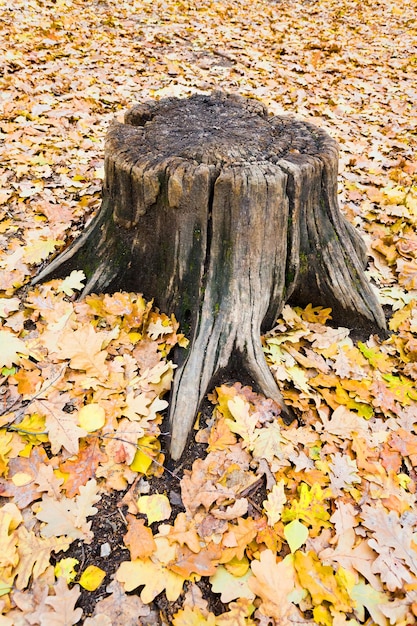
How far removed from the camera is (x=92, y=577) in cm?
182

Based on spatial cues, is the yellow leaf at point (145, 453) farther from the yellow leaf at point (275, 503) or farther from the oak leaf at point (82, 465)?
the yellow leaf at point (275, 503)

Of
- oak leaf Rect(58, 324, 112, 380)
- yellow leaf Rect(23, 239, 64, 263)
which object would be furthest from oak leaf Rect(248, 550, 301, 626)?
yellow leaf Rect(23, 239, 64, 263)

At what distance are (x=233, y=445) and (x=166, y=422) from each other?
374 millimetres

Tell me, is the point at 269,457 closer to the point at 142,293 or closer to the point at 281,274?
the point at 281,274

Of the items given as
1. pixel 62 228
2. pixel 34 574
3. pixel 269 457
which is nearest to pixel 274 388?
pixel 269 457

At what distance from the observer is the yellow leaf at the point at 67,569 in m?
1.81

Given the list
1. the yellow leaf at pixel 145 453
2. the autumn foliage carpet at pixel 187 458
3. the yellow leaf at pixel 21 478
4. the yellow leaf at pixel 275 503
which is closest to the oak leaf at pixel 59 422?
the autumn foliage carpet at pixel 187 458

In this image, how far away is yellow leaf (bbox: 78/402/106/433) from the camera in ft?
7.56

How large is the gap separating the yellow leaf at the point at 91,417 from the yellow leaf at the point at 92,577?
654 millimetres

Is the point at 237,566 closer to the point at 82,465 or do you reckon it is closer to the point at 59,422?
the point at 82,465

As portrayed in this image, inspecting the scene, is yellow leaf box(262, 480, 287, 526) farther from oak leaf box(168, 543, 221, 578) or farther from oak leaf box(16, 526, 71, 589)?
oak leaf box(16, 526, 71, 589)

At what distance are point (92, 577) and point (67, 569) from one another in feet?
0.36

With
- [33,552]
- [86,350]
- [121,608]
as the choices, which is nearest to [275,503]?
[121,608]

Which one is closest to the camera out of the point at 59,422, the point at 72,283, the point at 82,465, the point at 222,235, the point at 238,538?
the point at 238,538
